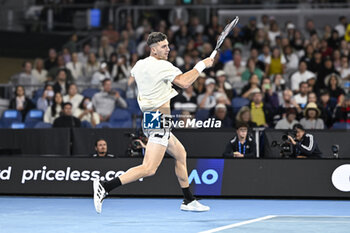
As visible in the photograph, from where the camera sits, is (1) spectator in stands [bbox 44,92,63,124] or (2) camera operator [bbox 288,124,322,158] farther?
(1) spectator in stands [bbox 44,92,63,124]

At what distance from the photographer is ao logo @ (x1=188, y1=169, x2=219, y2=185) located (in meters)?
13.2

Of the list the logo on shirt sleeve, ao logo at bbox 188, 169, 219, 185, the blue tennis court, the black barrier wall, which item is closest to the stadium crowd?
the black barrier wall

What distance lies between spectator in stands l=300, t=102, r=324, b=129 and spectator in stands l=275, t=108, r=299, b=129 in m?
0.19

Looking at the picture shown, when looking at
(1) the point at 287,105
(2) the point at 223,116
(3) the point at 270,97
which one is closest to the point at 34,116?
(2) the point at 223,116

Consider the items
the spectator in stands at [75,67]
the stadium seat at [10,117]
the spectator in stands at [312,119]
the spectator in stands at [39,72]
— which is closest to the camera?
the spectator in stands at [312,119]

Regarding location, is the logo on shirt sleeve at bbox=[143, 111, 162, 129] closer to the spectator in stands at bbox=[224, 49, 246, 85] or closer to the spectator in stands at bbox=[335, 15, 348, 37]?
the spectator in stands at bbox=[224, 49, 246, 85]

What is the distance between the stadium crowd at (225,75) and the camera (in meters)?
15.5

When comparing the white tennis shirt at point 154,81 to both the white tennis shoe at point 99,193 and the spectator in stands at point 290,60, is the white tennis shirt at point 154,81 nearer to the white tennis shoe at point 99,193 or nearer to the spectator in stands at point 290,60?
the white tennis shoe at point 99,193

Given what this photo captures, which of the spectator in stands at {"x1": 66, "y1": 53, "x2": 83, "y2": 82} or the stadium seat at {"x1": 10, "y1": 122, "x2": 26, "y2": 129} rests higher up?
the spectator in stands at {"x1": 66, "y1": 53, "x2": 83, "y2": 82}

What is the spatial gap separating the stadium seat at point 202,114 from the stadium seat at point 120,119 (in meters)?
1.79

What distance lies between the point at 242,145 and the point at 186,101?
3.40 meters

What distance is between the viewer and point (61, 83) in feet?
65.3

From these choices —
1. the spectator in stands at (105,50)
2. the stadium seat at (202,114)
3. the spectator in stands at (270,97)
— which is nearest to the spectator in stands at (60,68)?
the spectator in stands at (105,50)

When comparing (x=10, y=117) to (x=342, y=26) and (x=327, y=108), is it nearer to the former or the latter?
(x=327, y=108)
